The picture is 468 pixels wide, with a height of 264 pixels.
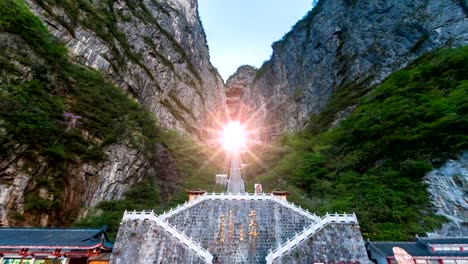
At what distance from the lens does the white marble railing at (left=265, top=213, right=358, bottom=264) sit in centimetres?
1645

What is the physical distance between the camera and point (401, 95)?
1216 inches

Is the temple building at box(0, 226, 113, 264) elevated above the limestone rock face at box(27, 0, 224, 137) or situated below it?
below

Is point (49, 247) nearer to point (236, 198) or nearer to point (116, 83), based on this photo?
point (236, 198)

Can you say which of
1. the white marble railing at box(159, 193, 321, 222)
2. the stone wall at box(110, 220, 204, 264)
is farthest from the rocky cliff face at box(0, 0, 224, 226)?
the white marble railing at box(159, 193, 321, 222)

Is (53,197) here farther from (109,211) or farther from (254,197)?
(254,197)

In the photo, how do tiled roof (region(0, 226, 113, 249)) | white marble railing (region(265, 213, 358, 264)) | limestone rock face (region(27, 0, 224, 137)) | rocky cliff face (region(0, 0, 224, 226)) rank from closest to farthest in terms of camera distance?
tiled roof (region(0, 226, 113, 249)) < white marble railing (region(265, 213, 358, 264)) < rocky cliff face (region(0, 0, 224, 226)) < limestone rock face (region(27, 0, 224, 137))

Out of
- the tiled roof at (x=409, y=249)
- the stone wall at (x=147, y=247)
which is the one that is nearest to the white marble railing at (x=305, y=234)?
the tiled roof at (x=409, y=249)

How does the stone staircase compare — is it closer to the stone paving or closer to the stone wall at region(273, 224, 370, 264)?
the stone paving

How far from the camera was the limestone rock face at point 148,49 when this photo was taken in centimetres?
3478

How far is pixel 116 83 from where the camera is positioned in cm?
3681

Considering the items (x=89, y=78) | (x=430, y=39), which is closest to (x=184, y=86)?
(x=89, y=78)

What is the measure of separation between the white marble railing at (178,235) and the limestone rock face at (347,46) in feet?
118

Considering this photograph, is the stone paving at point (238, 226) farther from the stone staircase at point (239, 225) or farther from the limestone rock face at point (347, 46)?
the limestone rock face at point (347, 46)

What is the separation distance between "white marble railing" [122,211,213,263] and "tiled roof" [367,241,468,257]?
11.2 meters
